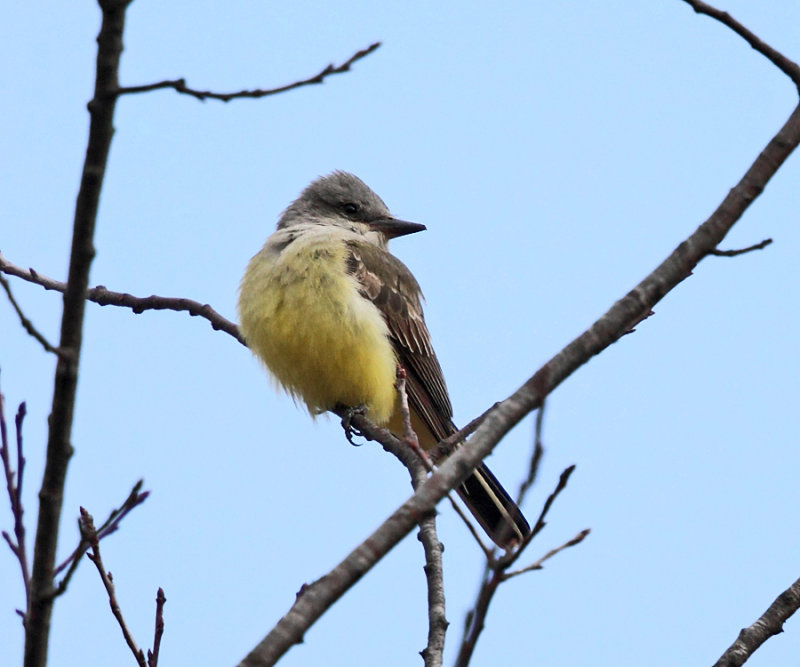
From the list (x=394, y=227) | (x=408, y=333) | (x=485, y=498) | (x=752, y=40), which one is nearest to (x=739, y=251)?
(x=752, y=40)

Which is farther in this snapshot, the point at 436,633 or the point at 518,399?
the point at 436,633

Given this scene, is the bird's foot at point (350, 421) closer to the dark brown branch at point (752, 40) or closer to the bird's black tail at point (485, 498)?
the bird's black tail at point (485, 498)

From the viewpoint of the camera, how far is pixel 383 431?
5469 mm

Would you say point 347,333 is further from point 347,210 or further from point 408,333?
point 347,210

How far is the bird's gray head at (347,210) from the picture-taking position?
8.10 meters

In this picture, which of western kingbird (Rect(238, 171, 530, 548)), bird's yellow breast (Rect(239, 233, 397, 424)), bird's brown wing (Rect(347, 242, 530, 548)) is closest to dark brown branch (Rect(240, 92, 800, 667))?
western kingbird (Rect(238, 171, 530, 548))

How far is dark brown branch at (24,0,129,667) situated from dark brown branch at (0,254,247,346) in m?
3.14

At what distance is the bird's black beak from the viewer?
806 cm

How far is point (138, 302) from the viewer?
6203 mm

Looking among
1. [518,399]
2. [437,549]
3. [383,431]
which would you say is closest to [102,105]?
[518,399]

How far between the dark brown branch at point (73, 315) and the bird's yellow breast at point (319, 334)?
3888mm

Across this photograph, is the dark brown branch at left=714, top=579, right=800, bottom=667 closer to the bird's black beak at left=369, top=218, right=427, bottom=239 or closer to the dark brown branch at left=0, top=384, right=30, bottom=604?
the dark brown branch at left=0, top=384, right=30, bottom=604

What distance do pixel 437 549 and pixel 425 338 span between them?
3.97m

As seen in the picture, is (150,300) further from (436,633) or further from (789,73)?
(789,73)
